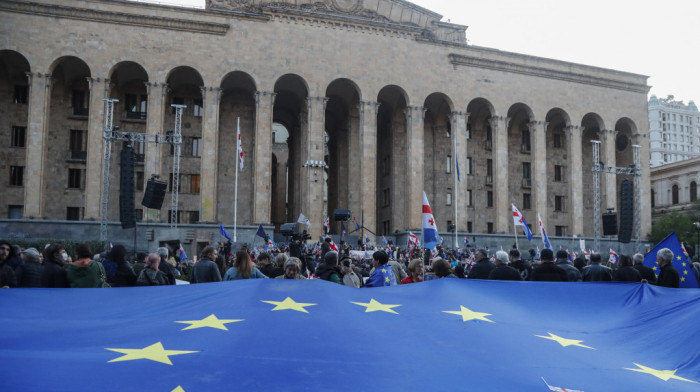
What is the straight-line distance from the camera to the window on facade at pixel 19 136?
3806 cm

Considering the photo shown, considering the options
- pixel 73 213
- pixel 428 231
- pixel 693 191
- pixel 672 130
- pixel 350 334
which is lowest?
pixel 350 334

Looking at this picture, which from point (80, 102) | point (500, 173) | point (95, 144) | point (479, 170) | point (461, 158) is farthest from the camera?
point (479, 170)

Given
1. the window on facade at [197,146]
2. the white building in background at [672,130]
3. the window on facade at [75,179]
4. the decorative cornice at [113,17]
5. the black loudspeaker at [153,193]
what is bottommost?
the black loudspeaker at [153,193]

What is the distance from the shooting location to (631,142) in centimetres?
4881

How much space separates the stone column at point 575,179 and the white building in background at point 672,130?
7334 centimetres

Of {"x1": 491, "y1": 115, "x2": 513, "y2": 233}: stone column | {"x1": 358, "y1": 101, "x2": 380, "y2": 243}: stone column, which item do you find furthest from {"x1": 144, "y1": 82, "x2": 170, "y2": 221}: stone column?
{"x1": 491, "y1": 115, "x2": 513, "y2": 233}: stone column

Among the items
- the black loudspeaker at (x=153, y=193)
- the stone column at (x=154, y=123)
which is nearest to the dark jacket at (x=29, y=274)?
the black loudspeaker at (x=153, y=193)

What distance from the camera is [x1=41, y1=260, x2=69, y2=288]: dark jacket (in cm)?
773

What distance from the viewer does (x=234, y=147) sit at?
41219mm

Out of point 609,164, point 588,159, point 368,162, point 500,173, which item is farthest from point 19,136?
point 588,159

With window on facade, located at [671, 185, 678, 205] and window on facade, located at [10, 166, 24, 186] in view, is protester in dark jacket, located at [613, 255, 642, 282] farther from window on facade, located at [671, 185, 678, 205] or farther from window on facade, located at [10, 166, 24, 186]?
window on facade, located at [671, 185, 678, 205]

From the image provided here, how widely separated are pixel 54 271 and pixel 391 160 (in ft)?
124

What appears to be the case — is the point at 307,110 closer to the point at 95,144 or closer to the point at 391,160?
the point at 391,160

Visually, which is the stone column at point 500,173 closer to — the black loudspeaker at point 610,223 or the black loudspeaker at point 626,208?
the black loudspeaker at point 610,223
